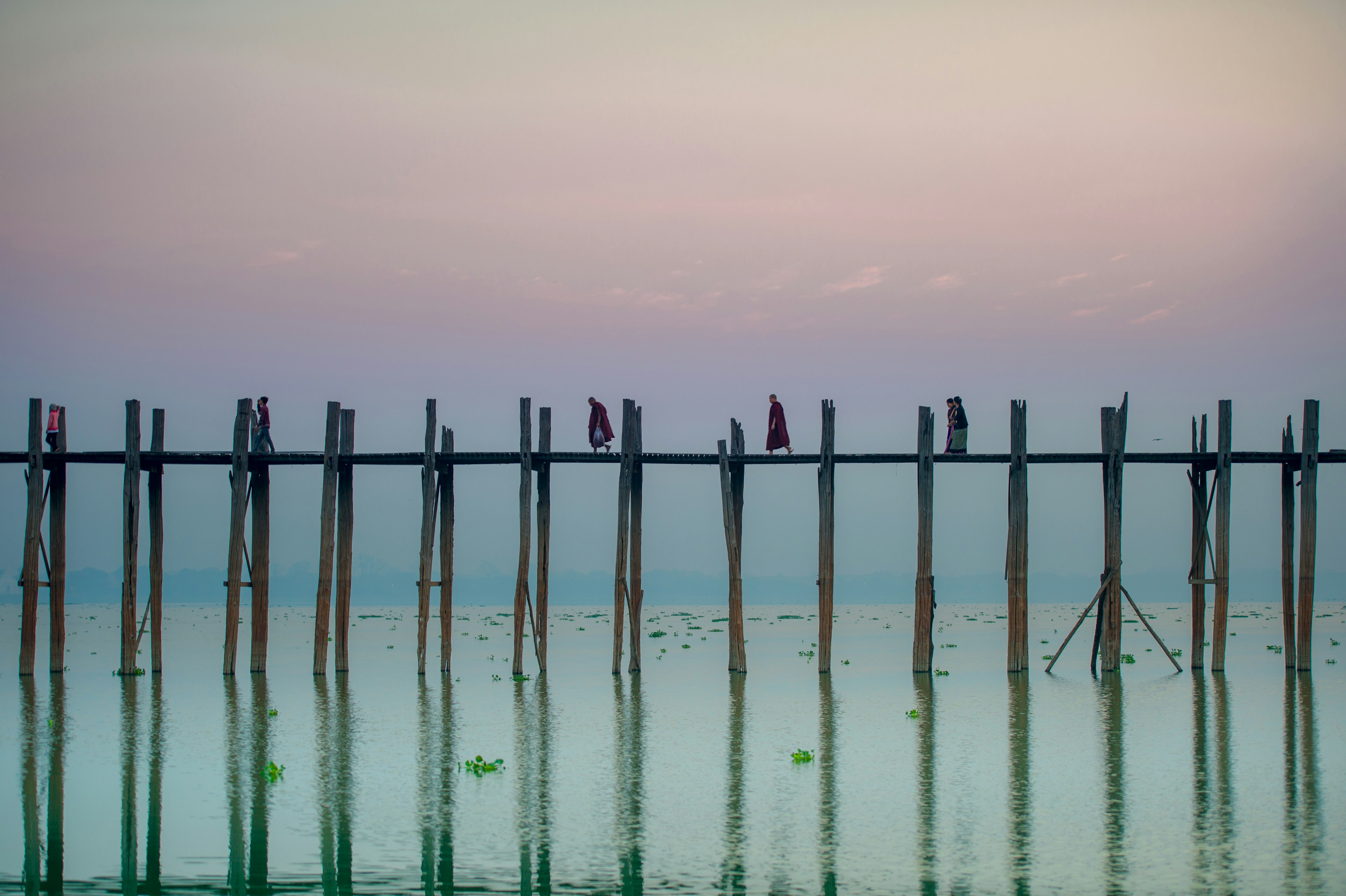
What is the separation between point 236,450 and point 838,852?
17.8 metres

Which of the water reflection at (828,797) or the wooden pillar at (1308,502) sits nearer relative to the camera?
the water reflection at (828,797)

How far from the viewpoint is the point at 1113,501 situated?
85.5 feet

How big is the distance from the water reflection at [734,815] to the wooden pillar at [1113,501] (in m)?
9.37

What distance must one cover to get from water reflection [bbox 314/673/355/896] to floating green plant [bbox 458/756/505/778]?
1553 millimetres

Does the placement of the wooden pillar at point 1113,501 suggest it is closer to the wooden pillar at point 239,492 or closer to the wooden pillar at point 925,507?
the wooden pillar at point 925,507

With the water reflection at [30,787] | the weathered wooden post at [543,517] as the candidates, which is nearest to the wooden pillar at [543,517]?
the weathered wooden post at [543,517]

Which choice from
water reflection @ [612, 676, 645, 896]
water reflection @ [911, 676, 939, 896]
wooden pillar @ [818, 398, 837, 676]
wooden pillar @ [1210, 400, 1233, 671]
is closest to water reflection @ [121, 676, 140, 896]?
water reflection @ [612, 676, 645, 896]

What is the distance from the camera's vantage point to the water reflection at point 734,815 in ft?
36.0

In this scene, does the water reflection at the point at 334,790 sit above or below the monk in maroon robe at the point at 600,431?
below

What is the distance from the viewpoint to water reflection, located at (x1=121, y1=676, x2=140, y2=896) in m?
11.2

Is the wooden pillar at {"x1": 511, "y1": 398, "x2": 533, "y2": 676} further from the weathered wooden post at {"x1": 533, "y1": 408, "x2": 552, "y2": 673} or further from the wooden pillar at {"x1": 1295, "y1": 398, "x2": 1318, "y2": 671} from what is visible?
the wooden pillar at {"x1": 1295, "y1": 398, "x2": 1318, "y2": 671}

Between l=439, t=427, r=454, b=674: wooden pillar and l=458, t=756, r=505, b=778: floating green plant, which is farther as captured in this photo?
l=439, t=427, r=454, b=674: wooden pillar

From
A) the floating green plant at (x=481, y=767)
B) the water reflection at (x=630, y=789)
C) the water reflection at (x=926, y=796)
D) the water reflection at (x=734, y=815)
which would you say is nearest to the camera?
the water reflection at (x=734, y=815)

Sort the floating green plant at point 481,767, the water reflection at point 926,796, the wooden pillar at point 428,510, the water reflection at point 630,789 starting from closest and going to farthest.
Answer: the water reflection at point 926,796 → the water reflection at point 630,789 → the floating green plant at point 481,767 → the wooden pillar at point 428,510
